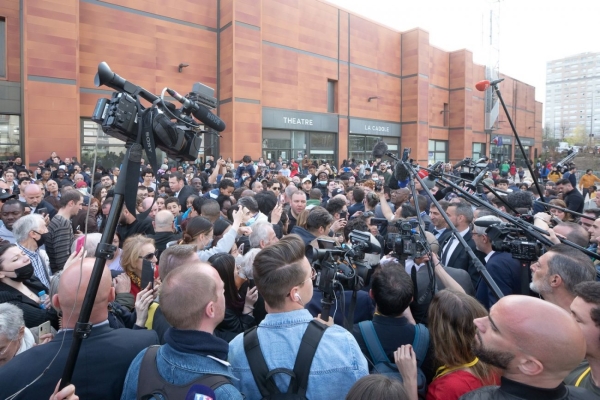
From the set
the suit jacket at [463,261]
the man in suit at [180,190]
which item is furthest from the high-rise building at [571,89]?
the suit jacket at [463,261]

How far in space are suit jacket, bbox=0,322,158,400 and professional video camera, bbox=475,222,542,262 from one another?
2.53 metres

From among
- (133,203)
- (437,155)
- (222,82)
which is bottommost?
(133,203)

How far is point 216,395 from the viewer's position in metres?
1.67

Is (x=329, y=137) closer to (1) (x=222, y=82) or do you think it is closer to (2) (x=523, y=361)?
(1) (x=222, y=82)

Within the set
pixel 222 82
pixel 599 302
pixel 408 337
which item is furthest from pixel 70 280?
pixel 222 82

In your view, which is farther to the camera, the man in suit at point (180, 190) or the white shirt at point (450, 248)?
the man in suit at point (180, 190)

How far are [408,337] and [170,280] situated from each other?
154cm

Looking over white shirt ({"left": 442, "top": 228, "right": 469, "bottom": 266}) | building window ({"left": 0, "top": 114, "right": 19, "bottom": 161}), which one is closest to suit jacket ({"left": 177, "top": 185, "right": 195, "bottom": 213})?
white shirt ({"left": 442, "top": 228, "right": 469, "bottom": 266})

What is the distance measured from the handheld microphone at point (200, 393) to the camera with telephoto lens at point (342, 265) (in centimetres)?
88

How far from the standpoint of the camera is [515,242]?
282 centimetres

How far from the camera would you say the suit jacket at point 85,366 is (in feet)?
6.18

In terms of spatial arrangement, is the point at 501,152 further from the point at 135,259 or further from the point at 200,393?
the point at 200,393

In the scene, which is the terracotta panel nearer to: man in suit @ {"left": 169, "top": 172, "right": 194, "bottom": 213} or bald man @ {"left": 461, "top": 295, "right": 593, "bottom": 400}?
man in suit @ {"left": 169, "top": 172, "right": 194, "bottom": 213}

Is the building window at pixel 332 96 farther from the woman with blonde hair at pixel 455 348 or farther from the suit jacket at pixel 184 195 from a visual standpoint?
the woman with blonde hair at pixel 455 348
